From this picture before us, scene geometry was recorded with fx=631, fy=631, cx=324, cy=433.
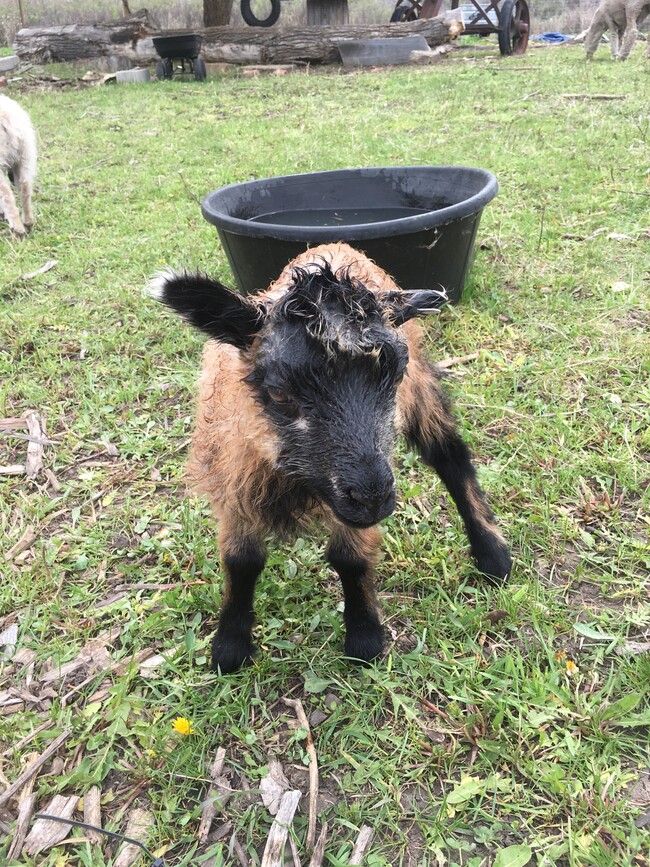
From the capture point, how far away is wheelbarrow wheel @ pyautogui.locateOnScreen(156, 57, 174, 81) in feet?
59.3

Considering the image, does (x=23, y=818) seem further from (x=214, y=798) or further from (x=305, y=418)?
(x=305, y=418)

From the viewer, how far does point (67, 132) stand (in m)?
12.4

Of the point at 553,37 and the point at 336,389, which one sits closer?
the point at 336,389

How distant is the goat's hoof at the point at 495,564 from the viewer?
3078 mm

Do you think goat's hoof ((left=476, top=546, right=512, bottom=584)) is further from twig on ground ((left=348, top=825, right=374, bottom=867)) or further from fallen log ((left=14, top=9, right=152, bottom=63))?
fallen log ((left=14, top=9, right=152, bottom=63))

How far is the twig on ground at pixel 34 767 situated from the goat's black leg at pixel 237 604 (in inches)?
25.3

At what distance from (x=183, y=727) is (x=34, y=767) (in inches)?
22.4

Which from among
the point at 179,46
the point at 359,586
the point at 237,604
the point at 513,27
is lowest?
the point at 237,604

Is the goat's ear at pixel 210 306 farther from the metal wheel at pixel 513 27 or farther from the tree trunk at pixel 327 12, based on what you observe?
the tree trunk at pixel 327 12

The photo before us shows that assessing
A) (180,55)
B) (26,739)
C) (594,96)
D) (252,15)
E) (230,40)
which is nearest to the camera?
(26,739)

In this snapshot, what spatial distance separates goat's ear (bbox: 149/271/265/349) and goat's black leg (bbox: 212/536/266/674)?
0.88m

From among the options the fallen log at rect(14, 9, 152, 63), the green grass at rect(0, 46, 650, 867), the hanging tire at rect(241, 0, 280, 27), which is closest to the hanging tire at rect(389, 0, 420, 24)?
the hanging tire at rect(241, 0, 280, 27)

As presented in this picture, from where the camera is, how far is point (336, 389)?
2.06 meters

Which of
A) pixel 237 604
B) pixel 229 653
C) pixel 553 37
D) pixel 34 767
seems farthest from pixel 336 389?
pixel 553 37
